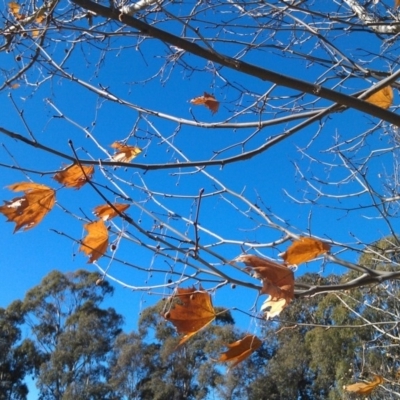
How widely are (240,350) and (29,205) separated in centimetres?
47

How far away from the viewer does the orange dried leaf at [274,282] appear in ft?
2.80

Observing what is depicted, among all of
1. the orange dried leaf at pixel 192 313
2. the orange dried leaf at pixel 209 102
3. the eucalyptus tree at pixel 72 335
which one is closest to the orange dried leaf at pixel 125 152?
the orange dried leaf at pixel 209 102

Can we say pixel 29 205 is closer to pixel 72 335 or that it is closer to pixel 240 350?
pixel 240 350

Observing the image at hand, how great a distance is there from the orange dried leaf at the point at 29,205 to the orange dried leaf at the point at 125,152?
51cm

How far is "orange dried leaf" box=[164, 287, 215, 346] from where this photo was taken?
92cm

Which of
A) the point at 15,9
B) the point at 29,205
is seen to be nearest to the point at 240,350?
the point at 29,205

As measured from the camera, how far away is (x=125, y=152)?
5.08 ft

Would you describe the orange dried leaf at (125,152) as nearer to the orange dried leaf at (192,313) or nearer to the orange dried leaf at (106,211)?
the orange dried leaf at (106,211)

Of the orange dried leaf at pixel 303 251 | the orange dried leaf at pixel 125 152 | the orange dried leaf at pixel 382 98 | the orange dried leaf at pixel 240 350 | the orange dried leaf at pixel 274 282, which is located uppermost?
the orange dried leaf at pixel 382 98

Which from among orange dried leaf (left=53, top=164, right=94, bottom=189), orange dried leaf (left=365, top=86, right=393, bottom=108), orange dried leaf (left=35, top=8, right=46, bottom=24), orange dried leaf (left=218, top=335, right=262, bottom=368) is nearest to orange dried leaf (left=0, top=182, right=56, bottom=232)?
orange dried leaf (left=53, top=164, right=94, bottom=189)

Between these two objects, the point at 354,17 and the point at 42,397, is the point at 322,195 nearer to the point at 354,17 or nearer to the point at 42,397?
the point at 354,17

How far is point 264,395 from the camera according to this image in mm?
15750

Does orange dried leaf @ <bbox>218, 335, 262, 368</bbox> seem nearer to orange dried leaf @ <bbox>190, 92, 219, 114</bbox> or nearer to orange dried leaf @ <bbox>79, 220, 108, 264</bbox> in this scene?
orange dried leaf @ <bbox>79, 220, 108, 264</bbox>

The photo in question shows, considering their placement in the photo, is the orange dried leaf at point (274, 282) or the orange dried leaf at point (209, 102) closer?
the orange dried leaf at point (274, 282)
